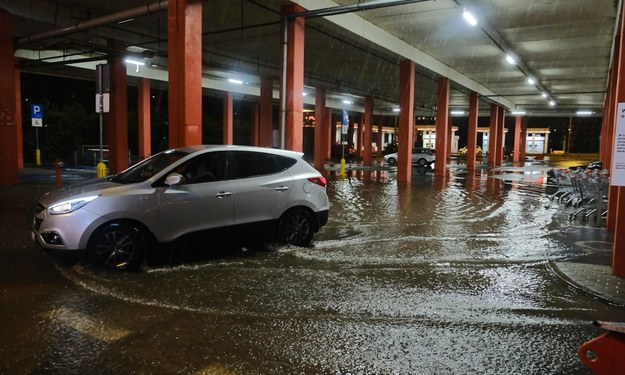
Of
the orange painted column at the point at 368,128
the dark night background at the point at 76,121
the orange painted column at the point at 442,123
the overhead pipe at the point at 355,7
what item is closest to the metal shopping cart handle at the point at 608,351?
the overhead pipe at the point at 355,7

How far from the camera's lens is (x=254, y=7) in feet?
52.3

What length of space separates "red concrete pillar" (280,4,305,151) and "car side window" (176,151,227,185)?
703cm

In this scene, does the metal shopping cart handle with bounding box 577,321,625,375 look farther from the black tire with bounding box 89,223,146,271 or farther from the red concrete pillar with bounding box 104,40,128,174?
the red concrete pillar with bounding box 104,40,128,174

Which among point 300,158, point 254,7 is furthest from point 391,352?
point 254,7

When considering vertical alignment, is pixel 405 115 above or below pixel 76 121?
→ above

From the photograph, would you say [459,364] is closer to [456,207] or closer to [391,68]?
[456,207]

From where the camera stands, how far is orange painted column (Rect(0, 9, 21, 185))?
16.0 meters

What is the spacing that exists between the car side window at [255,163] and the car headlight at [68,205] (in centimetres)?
208

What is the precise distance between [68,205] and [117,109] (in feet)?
50.7

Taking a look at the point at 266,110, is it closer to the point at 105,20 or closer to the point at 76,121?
the point at 76,121

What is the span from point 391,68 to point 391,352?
79.7 ft

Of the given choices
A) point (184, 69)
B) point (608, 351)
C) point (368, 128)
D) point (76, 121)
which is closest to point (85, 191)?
point (184, 69)

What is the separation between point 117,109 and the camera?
20328mm

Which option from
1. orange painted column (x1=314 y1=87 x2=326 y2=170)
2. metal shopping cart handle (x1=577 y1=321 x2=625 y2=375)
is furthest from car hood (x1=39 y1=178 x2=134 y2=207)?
Answer: orange painted column (x1=314 y1=87 x2=326 y2=170)
